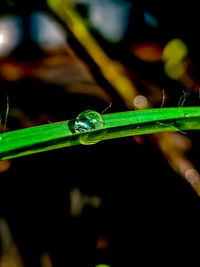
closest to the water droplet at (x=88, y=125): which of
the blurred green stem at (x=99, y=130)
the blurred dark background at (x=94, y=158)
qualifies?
the blurred green stem at (x=99, y=130)

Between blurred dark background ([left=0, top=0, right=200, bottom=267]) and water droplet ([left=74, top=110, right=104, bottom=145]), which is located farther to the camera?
blurred dark background ([left=0, top=0, right=200, bottom=267])

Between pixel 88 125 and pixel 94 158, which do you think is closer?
pixel 88 125

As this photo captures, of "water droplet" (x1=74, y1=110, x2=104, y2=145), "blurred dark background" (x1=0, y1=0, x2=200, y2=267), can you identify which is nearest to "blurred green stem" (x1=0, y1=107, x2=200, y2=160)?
"water droplet" (x1=74, y1=110, x2=104, y2=145)

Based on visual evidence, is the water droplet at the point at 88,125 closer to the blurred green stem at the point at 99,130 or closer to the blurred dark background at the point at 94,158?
the blurred green stem at the point at 99,130

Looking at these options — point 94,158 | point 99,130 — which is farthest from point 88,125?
point 94,158

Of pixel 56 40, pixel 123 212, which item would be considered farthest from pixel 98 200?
pixel 56 40

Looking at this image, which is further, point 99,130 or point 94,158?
point 94,158

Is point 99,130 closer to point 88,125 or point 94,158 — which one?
point 88,125

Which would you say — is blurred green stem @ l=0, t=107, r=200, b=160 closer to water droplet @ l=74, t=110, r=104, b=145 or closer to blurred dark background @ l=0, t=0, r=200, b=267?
water droplet @ l=74, t=110, r=104, b=145
